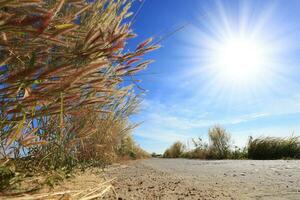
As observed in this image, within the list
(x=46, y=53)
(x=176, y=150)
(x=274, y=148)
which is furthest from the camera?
(x=176, y=150)

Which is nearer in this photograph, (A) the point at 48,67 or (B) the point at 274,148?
(A) the point at 48,67

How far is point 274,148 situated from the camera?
9.12m

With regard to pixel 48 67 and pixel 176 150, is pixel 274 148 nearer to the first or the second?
pixel 176 150

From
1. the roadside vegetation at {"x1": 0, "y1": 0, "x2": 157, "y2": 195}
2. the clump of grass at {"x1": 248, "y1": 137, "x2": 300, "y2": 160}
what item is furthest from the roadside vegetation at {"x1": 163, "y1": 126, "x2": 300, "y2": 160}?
the roadside vegetation at {"x1": 0, "y1": 0, "x2": 157, "y2": 195}

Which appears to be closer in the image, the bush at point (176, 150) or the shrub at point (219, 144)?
the shrub at point (219, 144)

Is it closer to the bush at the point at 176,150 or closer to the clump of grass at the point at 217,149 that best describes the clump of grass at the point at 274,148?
the clump of grass at the point at 217,149

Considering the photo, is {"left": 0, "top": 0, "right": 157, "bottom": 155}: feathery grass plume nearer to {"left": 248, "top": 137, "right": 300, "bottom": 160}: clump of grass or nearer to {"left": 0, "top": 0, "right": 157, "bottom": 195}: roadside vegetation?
{"left": 0, "top": 0, "right": 157, "bottom": 195}: roadside vegetation

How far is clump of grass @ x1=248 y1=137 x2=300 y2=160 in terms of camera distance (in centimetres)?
888

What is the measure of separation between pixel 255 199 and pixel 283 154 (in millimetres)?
8059

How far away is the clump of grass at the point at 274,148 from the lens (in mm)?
8875

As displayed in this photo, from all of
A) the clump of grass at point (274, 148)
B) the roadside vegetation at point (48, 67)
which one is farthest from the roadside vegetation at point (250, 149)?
the roadside vegetation at point (48, 67)

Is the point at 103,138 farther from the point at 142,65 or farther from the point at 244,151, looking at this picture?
the point at 244,151

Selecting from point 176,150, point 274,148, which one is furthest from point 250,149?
point 176,150

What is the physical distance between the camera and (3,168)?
144 cm
